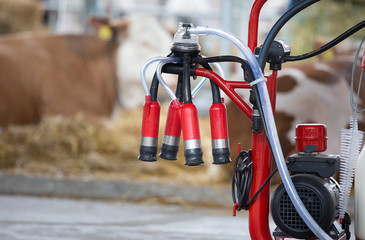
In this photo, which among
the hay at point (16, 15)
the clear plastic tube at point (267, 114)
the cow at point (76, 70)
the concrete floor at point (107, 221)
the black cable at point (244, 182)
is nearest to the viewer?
the clear plastic tube at point (267, 114)

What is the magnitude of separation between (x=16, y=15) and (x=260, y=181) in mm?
5830

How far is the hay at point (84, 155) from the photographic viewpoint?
3.13 m

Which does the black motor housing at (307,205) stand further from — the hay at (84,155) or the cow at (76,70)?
the cow at (76,70)

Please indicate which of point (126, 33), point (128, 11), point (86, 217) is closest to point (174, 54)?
point (86, 217)

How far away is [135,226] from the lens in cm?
224

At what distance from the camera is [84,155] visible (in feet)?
11.3

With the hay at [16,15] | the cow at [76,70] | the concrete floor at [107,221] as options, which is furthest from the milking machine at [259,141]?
the hay at [16,15]

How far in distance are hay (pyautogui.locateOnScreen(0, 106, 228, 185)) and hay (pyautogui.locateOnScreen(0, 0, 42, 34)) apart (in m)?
3.23

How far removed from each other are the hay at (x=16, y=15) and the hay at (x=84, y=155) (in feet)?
10.6

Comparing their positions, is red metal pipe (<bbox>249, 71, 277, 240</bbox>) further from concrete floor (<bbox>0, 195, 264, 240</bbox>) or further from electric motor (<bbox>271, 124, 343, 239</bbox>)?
concrete floor (<bbox>0, 195, 264, 240</bbox>)

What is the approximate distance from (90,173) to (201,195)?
690 mm

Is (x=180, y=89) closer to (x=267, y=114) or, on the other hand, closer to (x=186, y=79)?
(x=186, y=79)

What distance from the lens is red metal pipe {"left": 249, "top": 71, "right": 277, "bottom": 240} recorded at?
4.47 ft

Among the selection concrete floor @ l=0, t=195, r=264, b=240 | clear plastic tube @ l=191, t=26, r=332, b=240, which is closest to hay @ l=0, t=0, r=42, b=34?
concrete floor @ l=0, t=195, r=264, b=240
